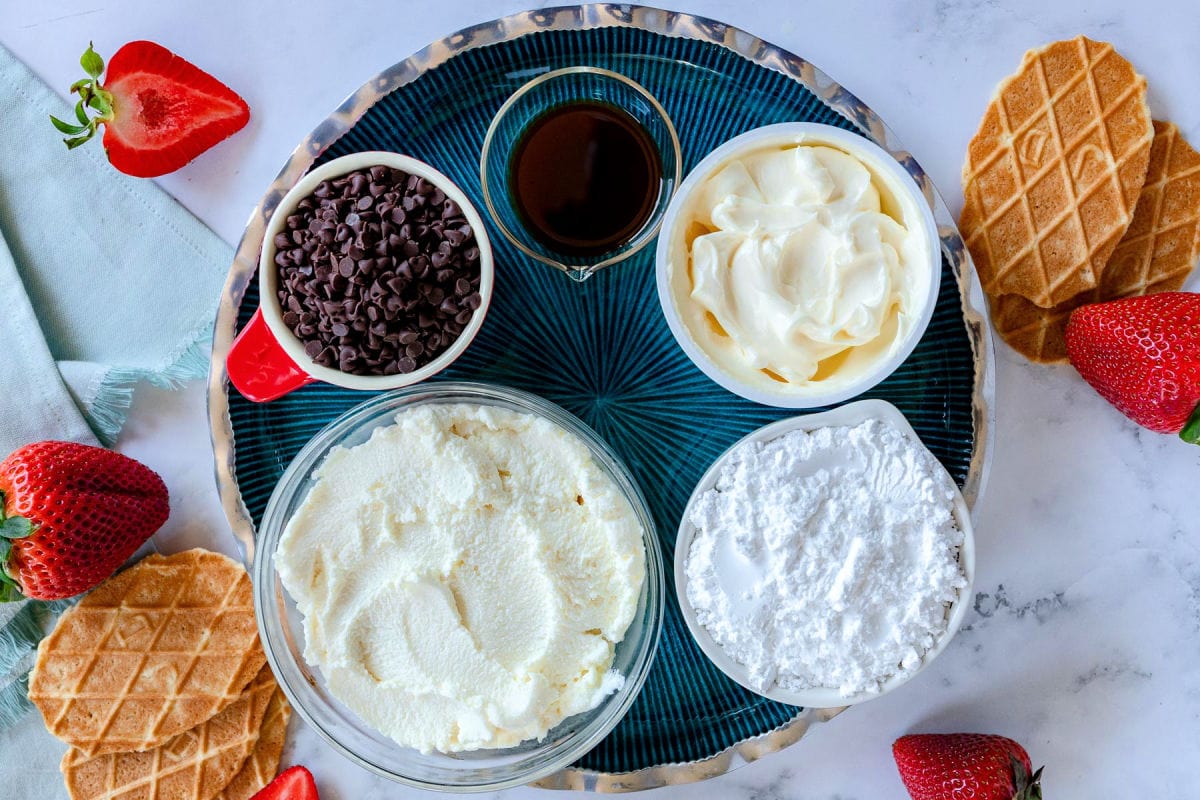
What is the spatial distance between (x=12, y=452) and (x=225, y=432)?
1.92ft

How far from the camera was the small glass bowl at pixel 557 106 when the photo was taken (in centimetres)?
186

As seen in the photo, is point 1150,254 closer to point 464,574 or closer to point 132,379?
point 464,574

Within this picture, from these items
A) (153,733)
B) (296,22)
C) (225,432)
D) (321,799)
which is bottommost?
(321,799)

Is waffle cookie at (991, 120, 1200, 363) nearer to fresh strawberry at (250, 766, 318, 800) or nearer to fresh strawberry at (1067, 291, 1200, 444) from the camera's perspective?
fresh strawberry at (1067, 291, 1200, 444)

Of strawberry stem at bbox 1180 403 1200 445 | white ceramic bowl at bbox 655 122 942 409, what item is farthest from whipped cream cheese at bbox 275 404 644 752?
strawberry stem at bbox 1180 403 1200 445

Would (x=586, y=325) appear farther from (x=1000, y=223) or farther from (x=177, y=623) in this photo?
(x=177, y=623)

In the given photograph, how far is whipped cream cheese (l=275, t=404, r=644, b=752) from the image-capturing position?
5.94 ft

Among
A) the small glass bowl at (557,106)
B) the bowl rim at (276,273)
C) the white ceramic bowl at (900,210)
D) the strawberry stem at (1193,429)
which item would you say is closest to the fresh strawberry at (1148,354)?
the strawberry stem at (1193,429)

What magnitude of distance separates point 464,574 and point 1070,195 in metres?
1.57

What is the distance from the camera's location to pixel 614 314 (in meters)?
1.99

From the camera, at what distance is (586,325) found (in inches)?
78.2

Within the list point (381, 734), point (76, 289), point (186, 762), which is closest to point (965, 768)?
point (381, 734)

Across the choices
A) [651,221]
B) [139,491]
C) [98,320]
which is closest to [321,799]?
[139,491]

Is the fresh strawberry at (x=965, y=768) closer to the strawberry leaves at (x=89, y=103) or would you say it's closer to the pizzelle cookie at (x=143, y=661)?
the pizzelle cookie at (x=143, y=661)
